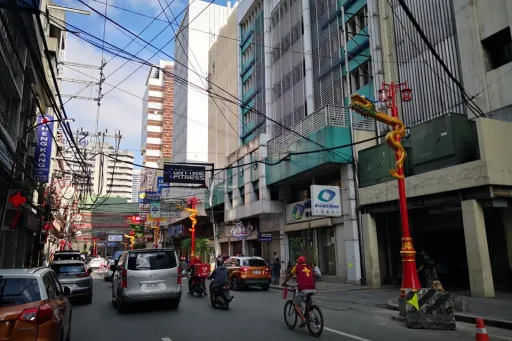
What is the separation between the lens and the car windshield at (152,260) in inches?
480

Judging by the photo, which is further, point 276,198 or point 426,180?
point 276,198

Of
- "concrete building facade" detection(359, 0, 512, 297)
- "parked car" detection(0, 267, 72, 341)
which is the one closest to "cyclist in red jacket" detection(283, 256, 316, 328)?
"parked car" detection(0, 267, 72, 341)

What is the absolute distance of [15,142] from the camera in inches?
732

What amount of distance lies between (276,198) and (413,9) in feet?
51.3

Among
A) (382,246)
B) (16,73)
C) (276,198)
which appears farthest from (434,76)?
(16,73)

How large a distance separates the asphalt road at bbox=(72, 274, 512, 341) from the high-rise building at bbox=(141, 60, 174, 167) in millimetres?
87847

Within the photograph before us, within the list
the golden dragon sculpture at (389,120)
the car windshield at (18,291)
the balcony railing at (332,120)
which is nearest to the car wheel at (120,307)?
the car windshield at (18,291)

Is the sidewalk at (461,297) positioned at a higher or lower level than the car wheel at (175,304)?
lower

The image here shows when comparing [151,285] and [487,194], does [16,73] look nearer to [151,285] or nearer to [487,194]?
[151,285]

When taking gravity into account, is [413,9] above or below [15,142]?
above

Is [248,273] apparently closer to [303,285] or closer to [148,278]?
[148,278]

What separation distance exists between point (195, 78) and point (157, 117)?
3625 cm

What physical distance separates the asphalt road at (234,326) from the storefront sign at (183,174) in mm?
20392

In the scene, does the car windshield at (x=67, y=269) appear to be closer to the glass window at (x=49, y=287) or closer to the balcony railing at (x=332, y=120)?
the glass window at (x=49, y=287)
